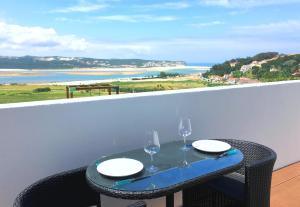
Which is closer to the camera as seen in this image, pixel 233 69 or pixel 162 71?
pixel 233 69

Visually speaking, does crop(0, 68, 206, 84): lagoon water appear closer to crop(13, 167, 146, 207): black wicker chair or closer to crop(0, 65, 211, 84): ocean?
crop(0, 65, 211, 84): ocean

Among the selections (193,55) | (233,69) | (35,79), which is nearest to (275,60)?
(233,69)

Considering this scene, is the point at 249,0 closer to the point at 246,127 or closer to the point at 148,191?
the point at 246,127

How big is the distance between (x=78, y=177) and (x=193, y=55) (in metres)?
5.08

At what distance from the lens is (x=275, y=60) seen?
7359 mm

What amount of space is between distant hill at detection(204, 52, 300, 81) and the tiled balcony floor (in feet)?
7.52

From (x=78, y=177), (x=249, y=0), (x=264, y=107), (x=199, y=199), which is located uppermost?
Result: (x=249, y=0)

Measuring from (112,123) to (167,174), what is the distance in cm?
78

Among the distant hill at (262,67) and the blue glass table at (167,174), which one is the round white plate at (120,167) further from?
the distant hill at (262,67)

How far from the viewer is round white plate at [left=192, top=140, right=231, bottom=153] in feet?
6.84

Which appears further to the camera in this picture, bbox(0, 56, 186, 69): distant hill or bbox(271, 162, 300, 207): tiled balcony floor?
bbox(0, 56, 186, 69): distant hill

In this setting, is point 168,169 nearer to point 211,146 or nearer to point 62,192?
point 211,146

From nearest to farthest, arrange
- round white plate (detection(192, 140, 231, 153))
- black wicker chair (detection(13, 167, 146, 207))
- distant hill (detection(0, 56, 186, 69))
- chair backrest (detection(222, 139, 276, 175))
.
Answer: black wicker chair (detection(13, 167, 146, 207))
round white plate (detection(192, 140, 231, 153))
chair backrest (detection(222, 139, 276, 175))
distant hill (detection(0, 56, 186, 69))

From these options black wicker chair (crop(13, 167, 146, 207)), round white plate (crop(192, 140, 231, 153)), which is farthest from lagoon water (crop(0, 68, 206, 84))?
black wicker chair (crop(13, 167, 146, 207))
